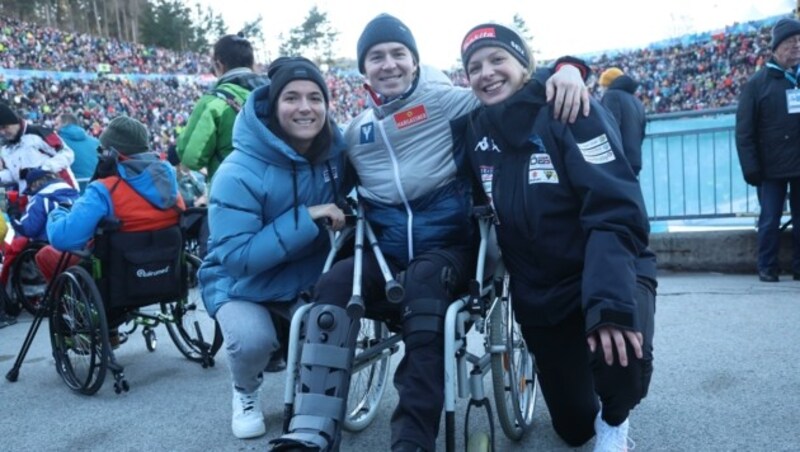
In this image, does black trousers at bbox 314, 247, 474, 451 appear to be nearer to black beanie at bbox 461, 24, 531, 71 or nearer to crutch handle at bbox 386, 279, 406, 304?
crutch handle at bbox 386, 279, 406, 304

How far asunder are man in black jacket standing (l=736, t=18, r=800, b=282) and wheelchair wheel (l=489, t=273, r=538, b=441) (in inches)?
132

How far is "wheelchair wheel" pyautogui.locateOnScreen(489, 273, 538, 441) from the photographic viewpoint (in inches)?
97.9

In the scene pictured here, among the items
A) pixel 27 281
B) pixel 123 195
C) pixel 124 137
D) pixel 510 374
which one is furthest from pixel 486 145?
pixel 27 281

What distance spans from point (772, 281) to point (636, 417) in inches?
125

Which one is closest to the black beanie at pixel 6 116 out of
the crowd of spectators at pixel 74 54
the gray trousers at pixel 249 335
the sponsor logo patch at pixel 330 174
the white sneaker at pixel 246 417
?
the gray trousers at pixel 249 335

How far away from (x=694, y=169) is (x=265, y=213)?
519 centimetres

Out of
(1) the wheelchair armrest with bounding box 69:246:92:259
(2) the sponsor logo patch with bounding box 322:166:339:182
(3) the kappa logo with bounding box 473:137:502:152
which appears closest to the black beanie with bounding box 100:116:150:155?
(1) the wheelchair armrest with bounding box 69:246:92:259

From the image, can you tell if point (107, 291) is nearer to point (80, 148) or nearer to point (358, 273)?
point (358, 273)

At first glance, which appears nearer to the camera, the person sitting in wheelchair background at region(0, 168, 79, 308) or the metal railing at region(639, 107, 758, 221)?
the person sitting in wheelchair background at region(0, 168, 79, 308)

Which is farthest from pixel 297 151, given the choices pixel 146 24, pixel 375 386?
pixel 146 24

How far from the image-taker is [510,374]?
A: 8.73 feet

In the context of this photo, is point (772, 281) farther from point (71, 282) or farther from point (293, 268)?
point (71, 282)

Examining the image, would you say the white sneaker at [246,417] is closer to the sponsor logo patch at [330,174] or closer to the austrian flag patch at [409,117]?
the sponsor logo patch at [330,174]

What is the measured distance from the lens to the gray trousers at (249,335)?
2.90 meters
